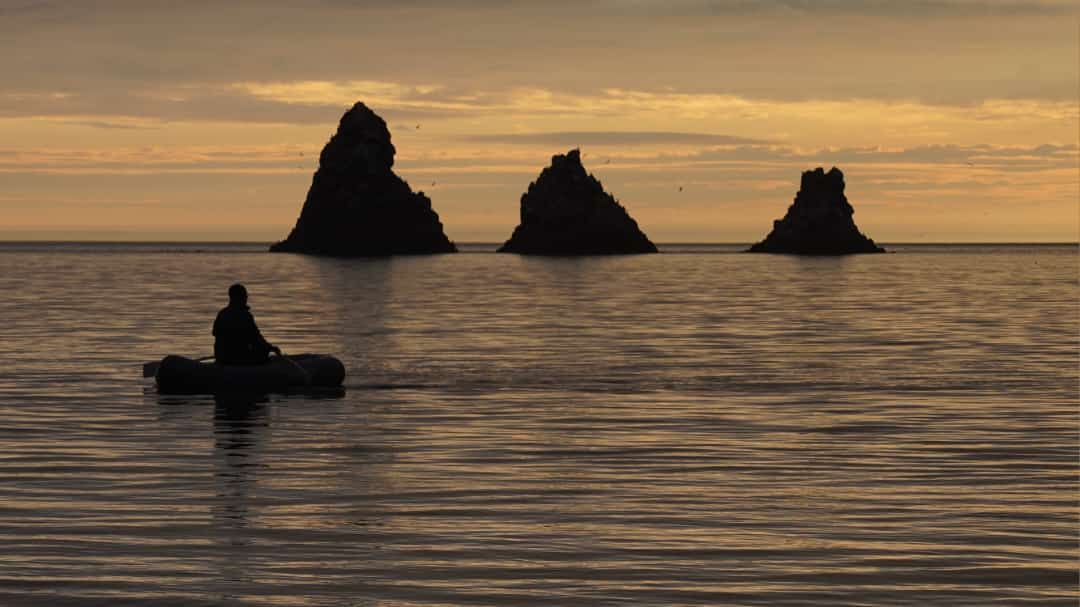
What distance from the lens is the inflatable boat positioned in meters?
31.9

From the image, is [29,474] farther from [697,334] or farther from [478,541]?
[697,334]

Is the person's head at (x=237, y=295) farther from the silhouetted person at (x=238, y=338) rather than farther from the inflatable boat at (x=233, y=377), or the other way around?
the inflatable boat at (x=233, y=377)

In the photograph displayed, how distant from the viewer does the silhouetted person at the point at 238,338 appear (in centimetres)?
3158

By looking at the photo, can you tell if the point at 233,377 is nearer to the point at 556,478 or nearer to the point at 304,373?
the point at 304,373

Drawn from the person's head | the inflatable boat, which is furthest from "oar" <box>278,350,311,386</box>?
the person's head

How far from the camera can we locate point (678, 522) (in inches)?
665

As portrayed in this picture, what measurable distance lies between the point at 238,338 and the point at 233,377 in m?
0.79

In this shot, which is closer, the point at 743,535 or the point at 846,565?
the point at 846,565

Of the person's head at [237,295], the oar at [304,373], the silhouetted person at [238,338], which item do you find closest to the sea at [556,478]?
the oar at [304,373]

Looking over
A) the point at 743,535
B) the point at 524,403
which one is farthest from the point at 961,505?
the point at 524,403

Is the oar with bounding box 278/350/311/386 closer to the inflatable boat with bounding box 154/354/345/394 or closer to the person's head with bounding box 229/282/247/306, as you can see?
the inflatable boat with bounding box 154/354/345/394

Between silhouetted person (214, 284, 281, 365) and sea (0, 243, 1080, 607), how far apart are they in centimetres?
101

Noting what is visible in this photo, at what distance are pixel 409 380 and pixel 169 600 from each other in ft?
78.2

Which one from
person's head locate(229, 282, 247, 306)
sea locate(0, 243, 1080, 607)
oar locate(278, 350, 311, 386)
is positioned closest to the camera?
sea locate(0, 243, 1080, 607)
